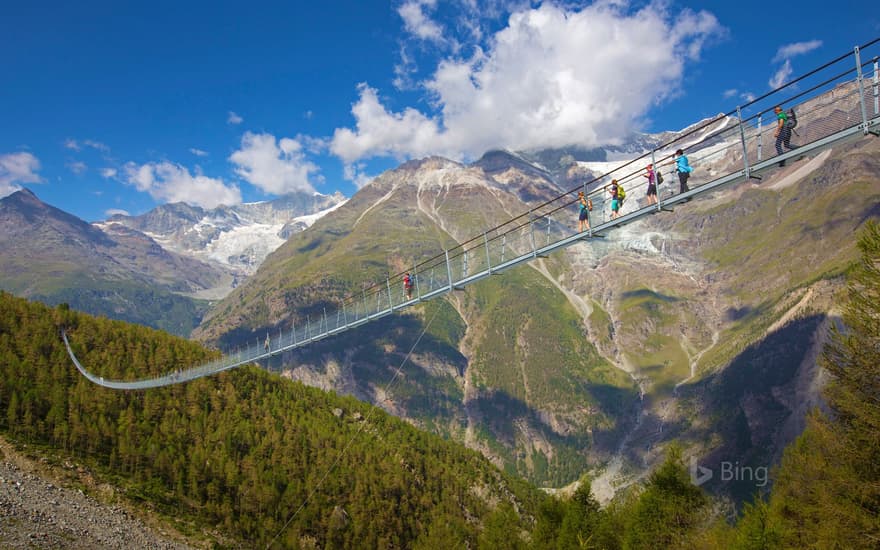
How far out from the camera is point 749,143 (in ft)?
51.3

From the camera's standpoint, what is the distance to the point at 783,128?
15.1 m

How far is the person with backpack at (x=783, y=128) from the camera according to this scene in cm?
1499

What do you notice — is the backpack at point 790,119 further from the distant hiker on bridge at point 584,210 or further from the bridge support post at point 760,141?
the distant hiker on bridge at point 584,210

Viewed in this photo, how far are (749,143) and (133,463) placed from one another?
60.0m

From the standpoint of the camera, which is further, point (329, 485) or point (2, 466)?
point (329, 485)

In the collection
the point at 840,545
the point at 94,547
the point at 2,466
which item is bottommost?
the point at 94,547

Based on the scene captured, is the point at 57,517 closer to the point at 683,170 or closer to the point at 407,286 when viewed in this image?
the point at 407,286

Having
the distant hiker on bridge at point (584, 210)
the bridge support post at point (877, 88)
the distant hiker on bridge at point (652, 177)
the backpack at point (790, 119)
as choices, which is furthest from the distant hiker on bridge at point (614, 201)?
the bridge support post at point (877, 88)

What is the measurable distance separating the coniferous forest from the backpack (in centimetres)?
557

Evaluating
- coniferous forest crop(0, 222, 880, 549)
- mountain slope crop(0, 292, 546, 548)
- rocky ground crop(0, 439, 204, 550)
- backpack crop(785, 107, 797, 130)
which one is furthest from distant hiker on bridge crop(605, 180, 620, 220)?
rocky ground crop(0, 439, 204, 550)

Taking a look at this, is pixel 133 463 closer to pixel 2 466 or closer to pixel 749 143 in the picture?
pixel 2 466

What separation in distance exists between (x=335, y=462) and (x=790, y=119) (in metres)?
72.8

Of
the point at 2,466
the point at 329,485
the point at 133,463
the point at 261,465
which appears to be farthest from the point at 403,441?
the point at 2,466

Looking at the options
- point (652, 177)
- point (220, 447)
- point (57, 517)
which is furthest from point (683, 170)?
point (220, 447)
